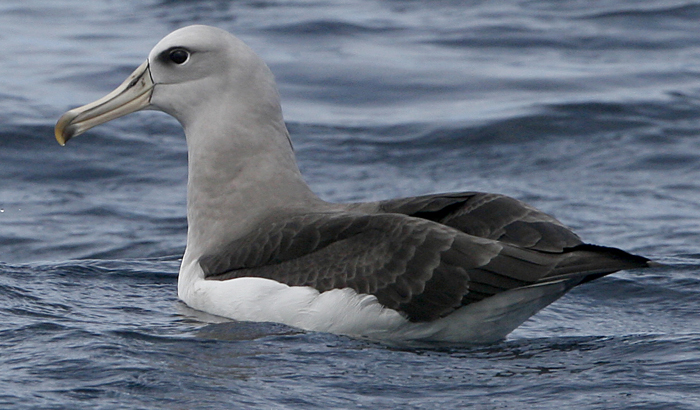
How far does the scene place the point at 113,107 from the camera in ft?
26.1

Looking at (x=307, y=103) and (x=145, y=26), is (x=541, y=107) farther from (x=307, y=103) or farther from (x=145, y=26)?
(x=145, y=26)

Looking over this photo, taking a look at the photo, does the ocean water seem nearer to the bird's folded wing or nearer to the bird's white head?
the bird's folded wing

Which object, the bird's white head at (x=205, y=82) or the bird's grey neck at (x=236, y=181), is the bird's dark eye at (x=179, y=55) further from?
the bird's grey neck at (x=236, y=181)

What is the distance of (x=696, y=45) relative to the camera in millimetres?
17734

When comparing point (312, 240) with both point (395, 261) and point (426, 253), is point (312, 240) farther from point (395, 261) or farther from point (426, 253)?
point (426, 253)

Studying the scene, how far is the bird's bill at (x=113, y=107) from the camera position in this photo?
311 inches

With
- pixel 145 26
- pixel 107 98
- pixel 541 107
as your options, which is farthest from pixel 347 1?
pixel 107 98

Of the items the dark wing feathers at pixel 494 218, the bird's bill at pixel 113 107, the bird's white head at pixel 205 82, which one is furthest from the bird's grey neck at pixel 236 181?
the dark wing feathers at pixel 494 218

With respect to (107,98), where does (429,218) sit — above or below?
below

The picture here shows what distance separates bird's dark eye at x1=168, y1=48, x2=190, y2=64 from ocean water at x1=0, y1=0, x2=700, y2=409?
148 cm

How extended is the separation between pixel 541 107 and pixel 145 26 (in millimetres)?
7701

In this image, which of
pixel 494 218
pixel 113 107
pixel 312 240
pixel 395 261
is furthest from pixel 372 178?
pixel 395 261

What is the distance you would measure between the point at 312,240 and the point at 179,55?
1666 millimetres

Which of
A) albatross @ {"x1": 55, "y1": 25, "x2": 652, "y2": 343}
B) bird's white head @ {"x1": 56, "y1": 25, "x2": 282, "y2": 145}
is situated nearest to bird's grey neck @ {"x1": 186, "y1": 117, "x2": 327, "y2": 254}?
albatross @ {"x1": 55, "y1": 25, "x2": 652, "y2": 343}
